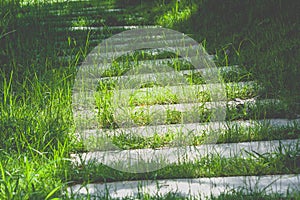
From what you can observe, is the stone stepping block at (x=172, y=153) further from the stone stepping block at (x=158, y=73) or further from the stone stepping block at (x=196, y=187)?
the stone stepping block at (x=158, y=73)

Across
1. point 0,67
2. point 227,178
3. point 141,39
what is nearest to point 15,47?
point 0,67

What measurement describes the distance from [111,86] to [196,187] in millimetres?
1734

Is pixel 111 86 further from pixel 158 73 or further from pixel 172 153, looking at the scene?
pixel 172 153

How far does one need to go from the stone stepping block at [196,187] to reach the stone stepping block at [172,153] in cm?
22

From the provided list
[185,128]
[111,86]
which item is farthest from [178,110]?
[111,86]

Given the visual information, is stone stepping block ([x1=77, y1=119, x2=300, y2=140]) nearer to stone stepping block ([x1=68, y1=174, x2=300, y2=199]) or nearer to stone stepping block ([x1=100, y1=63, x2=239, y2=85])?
stone stepping block ([x1=68, y1=174, x2=300, y2=199])

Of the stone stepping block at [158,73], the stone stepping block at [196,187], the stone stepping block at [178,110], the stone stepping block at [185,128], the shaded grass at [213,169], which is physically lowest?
the stone stepping block at [196,187]

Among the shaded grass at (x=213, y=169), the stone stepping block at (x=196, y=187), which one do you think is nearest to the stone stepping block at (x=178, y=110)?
the shaded grass at (x=213, y=169)

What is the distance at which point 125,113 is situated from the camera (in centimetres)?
395

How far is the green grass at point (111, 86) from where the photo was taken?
3059mm

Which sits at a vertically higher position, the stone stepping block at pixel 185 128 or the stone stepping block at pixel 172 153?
the stone stepping block at pixel 185 128

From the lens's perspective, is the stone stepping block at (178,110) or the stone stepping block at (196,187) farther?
the stone stepping block at (178,110)

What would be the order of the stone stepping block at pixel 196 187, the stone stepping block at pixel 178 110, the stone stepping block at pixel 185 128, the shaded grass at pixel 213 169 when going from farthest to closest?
the stone stepping block at pixel 178 110
the stone stepping block at pixel 185 128
the shaded grass at pixel 213 169
the stone stepping block at pixel 196 187

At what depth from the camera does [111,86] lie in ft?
14.5
